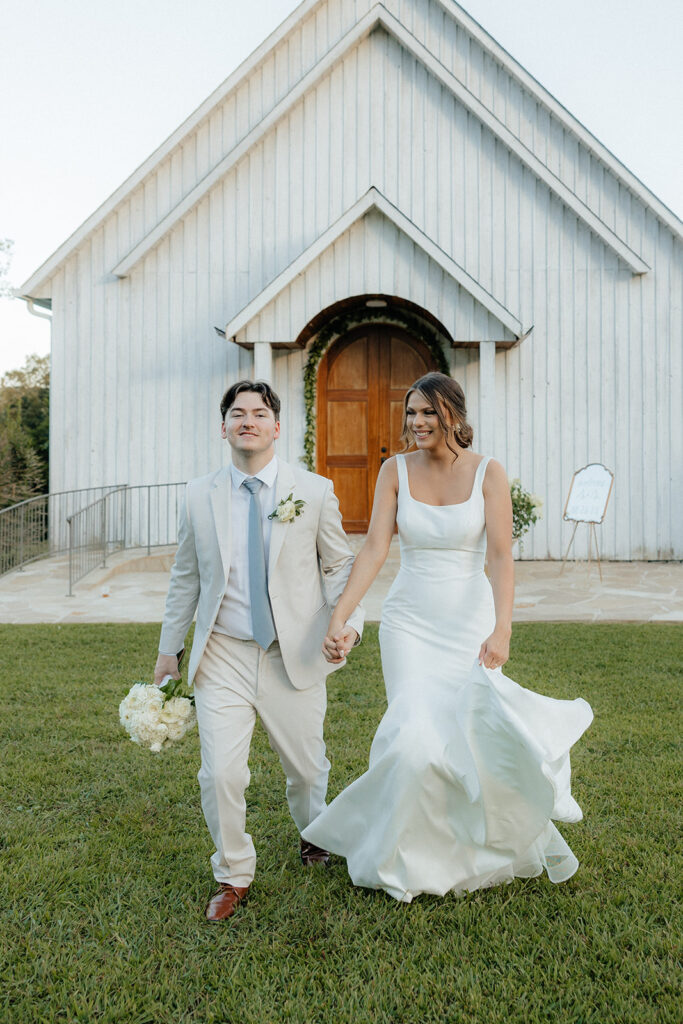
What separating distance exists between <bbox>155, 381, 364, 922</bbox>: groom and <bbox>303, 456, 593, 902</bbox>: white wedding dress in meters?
0.29

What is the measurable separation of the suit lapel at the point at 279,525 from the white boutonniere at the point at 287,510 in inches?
0.9

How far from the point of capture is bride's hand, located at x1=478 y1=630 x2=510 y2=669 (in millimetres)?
3359

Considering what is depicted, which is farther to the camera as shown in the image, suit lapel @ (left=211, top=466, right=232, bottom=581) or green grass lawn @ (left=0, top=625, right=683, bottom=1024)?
suit lapel @ (left=211, top=466, right=232, bottom=581)

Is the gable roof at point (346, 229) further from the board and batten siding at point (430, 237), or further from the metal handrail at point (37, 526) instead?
the metal handrail at point (37, 526)

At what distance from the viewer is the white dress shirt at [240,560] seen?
3453 millimetres

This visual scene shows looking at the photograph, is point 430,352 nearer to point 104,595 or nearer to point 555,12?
point 104,595

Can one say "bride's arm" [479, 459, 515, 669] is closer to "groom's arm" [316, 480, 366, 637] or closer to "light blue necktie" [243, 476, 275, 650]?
"groom's arm" [316, 480, 366, 637]

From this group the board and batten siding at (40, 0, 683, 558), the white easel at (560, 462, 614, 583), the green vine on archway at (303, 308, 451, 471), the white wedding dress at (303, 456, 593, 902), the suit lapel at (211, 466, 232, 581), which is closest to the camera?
the white wedding dress at (303, 456, 593, 902)

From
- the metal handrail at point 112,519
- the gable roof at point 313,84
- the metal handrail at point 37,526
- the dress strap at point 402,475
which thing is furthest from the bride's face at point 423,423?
the gable roof at point 313,84

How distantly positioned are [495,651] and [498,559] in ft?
1.28

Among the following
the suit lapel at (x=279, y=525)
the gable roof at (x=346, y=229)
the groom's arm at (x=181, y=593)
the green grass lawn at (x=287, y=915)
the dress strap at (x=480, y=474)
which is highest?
the gable roof at (x=346, y=229)

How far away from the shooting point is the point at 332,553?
11.8ft

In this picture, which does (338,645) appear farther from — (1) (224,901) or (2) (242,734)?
(1) (224,901)

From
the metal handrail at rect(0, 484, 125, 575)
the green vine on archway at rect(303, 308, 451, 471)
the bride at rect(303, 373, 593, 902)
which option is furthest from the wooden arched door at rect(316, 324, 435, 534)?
the bride at rect(303, 373, 593, 902)
